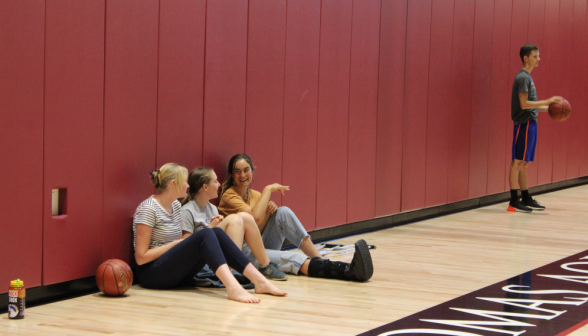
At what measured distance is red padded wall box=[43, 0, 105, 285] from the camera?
12.9 feet

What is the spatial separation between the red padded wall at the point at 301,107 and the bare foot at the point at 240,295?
193cm

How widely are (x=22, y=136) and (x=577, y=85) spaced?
10.5m

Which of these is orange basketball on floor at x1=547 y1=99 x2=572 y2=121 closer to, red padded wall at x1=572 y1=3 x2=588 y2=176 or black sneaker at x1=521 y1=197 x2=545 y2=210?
black sneaker at x1=521 y1=197 x2=545 y2=210

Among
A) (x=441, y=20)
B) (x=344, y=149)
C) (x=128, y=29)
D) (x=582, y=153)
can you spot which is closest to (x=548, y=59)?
(x=582, y=153)

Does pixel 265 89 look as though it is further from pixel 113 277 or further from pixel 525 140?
pixel 525 140

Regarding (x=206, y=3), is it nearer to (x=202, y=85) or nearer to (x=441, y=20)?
(x=202, y=85)

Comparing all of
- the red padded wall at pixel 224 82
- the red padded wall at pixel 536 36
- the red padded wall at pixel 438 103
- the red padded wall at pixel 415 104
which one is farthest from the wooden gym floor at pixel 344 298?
the red padded wall at pixel 536 36

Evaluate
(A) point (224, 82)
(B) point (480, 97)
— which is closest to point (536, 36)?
(B) point (480, 97)

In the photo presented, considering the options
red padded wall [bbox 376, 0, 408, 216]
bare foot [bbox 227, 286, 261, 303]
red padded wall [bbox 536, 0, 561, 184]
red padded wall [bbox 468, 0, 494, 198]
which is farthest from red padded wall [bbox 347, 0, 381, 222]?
red padded wall [bbox 536, 0, 561, 184]

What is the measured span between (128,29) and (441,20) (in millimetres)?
Result: 4586

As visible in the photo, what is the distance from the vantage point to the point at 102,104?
4.22m

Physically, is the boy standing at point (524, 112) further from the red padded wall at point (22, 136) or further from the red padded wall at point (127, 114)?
the red padded wall at point (22, 136)

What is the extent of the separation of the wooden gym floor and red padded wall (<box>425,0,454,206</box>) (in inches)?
50.0

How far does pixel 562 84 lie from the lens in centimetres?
1152
